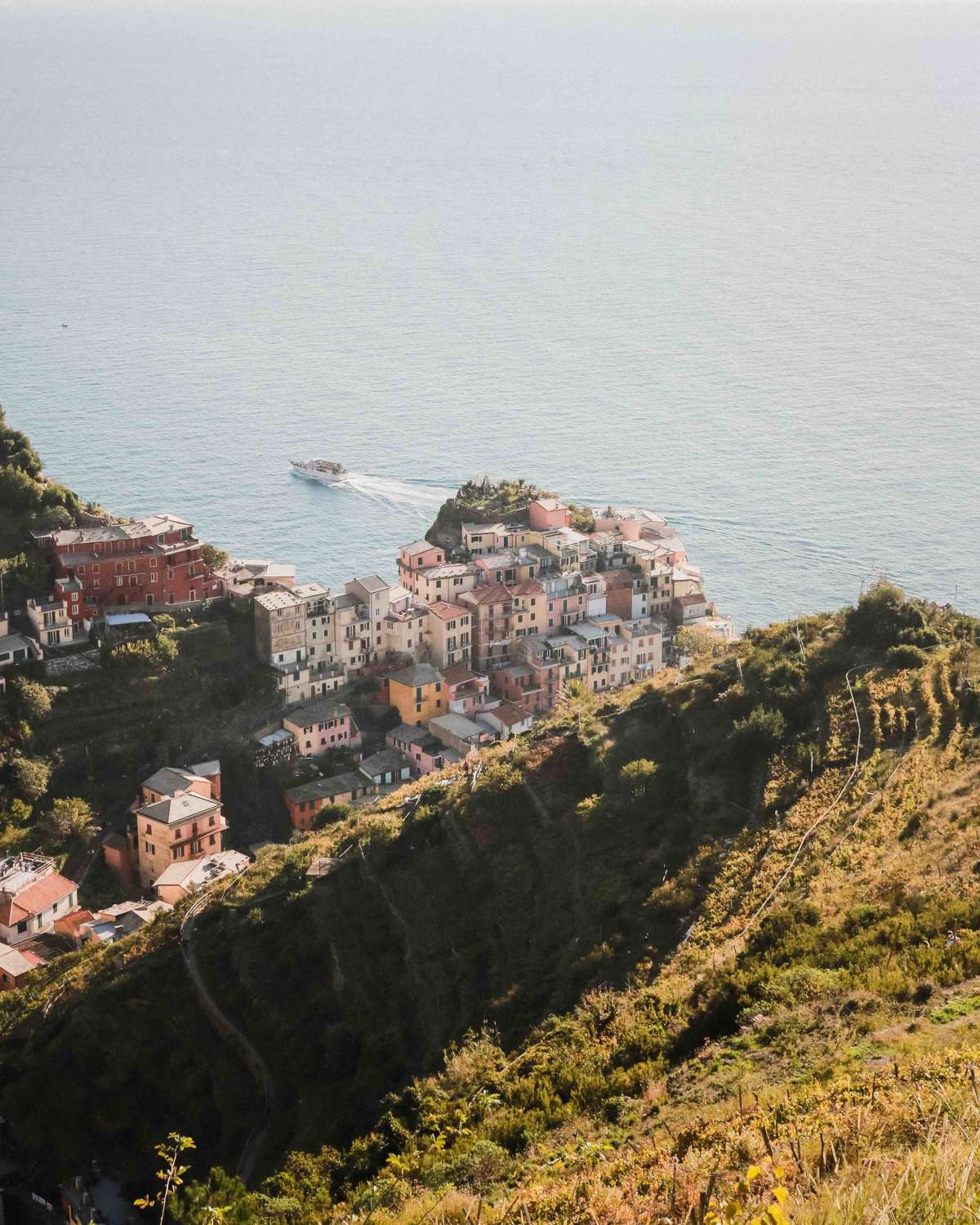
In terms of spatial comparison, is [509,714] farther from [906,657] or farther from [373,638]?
[906,657]

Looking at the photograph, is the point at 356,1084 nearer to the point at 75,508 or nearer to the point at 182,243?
the point at 75,508

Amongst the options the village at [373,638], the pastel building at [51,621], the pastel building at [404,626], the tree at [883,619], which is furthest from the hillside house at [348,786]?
the tree at [883,619]

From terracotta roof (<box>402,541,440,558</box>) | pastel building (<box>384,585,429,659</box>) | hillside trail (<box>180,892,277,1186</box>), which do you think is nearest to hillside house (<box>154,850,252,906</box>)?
hillside trail (<box>180,892,277,1186</box>)

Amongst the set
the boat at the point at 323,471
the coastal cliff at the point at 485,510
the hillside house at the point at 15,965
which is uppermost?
the coastal cliff at the point at 485,510

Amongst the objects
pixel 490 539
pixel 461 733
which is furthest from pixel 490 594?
pixel 461 733

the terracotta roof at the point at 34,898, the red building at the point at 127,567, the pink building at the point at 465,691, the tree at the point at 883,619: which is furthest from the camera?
the pink building at the point at 465,691

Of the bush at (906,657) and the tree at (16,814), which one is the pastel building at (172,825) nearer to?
the tree at (16,814)
